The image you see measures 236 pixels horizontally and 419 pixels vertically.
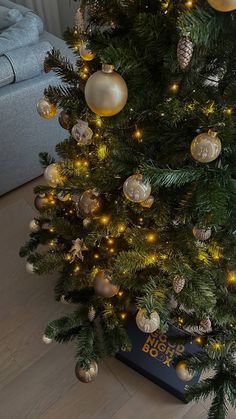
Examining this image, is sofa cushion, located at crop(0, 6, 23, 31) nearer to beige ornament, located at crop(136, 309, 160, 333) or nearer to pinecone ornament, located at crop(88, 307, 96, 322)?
pinecone ornament, located at crop(88, 307, 96, 322)

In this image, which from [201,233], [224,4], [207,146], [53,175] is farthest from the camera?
[53,175]

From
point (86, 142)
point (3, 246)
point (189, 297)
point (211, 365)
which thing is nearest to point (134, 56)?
point (86, 142)

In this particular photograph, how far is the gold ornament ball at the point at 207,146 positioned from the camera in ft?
1.98

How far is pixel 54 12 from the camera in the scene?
2176mm

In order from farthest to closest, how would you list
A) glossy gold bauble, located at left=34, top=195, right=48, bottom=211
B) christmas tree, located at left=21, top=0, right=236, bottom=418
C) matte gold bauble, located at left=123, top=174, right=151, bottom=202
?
glossy gold bauble, located at left=34, top=195, right=48, bottom=211, matte gold bauble, located at left=123, top=174, right=151, bottom=202, christmas tree, located at left=21, top=0, right=236, bottom=418

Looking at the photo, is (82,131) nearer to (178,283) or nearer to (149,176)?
(149,176)

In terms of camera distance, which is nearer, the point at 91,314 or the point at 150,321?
the point at 150,321

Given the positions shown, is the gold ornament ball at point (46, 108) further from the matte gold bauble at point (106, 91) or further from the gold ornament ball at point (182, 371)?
the gold ornament ball at point (182, 371)

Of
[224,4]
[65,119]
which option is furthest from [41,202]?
[224,4]

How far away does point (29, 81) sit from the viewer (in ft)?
4.82

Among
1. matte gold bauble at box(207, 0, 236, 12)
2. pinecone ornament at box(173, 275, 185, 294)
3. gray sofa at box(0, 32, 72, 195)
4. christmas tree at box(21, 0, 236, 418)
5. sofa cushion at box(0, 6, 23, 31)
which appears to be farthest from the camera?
sofa cushion at box(0, 6, 23, 31)

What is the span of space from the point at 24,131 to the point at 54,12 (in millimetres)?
1017

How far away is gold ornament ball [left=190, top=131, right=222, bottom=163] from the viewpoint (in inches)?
23.7

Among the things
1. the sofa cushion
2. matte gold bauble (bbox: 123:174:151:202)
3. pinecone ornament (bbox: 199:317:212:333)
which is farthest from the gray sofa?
pinecone ornament (bbox: 199:317:212:333)
